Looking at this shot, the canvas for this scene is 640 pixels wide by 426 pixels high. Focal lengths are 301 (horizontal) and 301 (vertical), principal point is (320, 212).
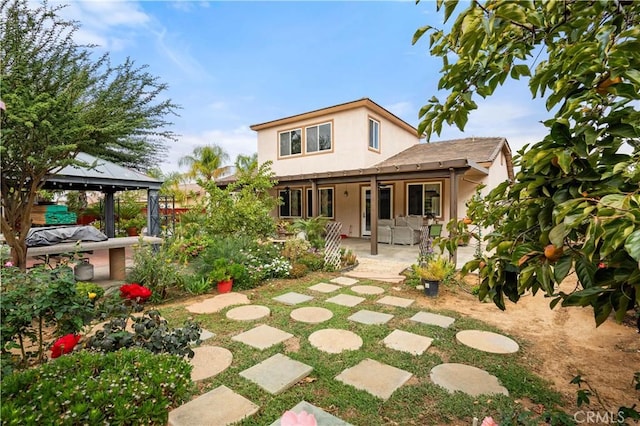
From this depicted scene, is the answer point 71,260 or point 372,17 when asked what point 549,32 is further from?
point 71,260

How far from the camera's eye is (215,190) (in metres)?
7.77

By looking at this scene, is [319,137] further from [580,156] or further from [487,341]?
[580,156]

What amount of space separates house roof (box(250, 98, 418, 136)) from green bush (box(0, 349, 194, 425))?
1101cm

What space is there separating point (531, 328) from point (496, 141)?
11.2 metres

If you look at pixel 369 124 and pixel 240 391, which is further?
pixel 369 124

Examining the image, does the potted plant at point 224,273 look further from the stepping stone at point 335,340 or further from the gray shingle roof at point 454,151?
the gray shingle roof at point 454,151

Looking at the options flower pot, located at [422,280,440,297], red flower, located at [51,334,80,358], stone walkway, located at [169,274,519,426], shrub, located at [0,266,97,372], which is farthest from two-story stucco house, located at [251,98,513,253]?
red flower, located at [51,334,80,358]

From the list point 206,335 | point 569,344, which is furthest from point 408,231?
point 206,335

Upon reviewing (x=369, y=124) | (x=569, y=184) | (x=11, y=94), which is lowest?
(x=569, y=184)

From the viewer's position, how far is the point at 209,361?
2941 millimetres

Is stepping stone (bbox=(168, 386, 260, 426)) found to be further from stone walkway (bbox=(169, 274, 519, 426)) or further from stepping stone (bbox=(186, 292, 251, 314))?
stepping stone (bbox=(186, 292, 251, 314))

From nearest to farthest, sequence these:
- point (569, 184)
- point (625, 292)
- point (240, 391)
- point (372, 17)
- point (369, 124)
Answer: point (625, 292) < point (569, 184) < point (240, 391) < point (372, 17) < point (369, 124)

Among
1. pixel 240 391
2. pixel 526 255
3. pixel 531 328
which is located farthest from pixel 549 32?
pixel 531 328

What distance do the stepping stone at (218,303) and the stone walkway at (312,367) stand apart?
0.01m
